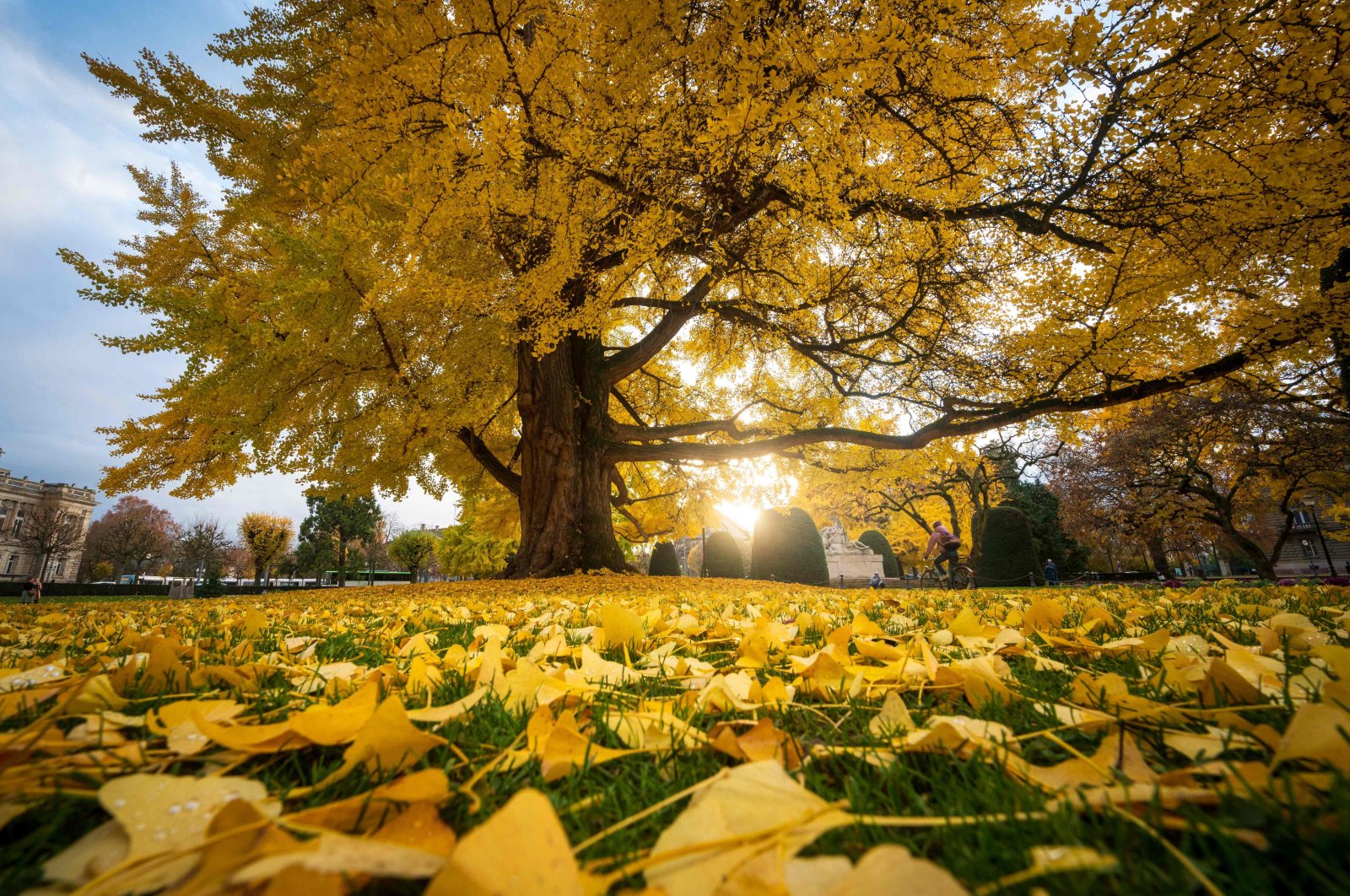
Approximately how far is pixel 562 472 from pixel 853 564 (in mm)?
18907

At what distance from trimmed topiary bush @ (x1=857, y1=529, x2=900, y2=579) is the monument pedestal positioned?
3.77 metres

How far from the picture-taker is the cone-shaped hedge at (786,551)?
15.0 m

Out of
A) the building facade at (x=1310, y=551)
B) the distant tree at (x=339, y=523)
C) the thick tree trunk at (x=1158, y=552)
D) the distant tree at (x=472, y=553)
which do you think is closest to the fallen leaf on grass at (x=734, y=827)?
the thick tree trunk at (x=1158, y=552)

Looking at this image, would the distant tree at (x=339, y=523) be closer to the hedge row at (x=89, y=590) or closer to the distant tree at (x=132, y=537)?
the hedge row at (x=89, y=590)

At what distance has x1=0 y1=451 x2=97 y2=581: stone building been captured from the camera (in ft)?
141

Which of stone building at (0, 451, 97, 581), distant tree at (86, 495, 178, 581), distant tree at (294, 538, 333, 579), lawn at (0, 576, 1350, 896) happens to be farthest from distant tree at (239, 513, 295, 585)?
lawn at (0, 576, 1350, 896)

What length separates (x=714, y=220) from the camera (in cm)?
526

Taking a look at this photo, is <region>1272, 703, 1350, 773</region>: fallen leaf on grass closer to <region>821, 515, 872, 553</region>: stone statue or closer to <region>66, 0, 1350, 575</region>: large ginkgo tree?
<region>66, 0, 1350, 575</region>: large ginkgo tree

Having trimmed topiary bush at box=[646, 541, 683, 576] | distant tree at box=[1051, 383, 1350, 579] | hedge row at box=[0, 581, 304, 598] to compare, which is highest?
distant tree at box=[1051, 383, 1350, 579]

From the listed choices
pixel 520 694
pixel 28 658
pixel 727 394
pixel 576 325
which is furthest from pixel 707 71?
pixel 727 394

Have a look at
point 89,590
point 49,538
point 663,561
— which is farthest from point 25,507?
point 663,561

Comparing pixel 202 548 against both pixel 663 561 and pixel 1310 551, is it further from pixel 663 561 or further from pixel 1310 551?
pixel 1310 551

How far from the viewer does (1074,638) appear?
157 cm

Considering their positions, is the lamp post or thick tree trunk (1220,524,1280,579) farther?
the lamp post
